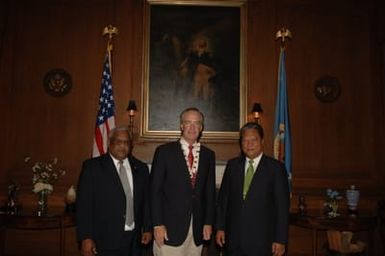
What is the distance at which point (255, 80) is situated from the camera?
5.95 metres

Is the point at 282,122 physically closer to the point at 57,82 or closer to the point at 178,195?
the point at 178,195

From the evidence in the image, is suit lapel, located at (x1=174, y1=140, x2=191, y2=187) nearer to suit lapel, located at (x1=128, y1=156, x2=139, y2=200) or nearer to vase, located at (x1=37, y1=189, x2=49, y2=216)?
suit lapel, located at (x1=128, y1=156, x2=139, y2=200)

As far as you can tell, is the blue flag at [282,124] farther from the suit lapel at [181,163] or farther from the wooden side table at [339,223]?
the suit lapel at [181,163]

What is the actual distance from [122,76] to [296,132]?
2.83 meters

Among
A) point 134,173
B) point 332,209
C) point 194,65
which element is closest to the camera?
point 134,173

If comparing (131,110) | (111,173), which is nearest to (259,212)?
(111,173)

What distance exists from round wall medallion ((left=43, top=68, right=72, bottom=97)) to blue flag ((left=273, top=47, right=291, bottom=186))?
3.15 m

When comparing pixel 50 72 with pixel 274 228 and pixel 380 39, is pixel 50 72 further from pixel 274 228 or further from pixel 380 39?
pixel 380 39

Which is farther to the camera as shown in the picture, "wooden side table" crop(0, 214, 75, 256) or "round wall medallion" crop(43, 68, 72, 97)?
"round wall medallion" crop(43, 68, 72, 97)

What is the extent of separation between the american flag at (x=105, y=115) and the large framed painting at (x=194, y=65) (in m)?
0.65

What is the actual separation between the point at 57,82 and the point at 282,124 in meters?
3.42

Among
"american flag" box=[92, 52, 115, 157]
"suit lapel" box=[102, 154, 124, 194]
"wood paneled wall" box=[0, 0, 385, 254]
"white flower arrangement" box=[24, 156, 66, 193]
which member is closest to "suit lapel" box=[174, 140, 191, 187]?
"suit lapel" box=[102, 154, 124, 194]

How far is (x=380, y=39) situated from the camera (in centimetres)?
607

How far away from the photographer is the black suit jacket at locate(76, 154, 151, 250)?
3143 millimetres
